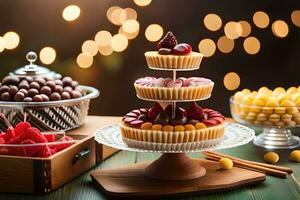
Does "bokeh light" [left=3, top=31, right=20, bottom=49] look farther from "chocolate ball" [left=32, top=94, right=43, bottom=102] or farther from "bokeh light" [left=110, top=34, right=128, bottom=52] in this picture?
"chocolate ball" [left=32, top=94, right=43, bottom=102]

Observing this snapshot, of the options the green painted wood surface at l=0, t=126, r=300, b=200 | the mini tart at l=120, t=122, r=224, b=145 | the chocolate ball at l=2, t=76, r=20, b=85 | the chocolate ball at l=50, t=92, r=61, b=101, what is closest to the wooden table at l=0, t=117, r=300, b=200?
the green painted wood surface at l=0, t=126, r=300, b=200

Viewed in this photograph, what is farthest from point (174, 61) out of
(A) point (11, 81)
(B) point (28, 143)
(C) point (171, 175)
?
(A) point (11, 81)

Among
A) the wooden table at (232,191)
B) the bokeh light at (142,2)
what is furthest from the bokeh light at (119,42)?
the wooden table at (232,191)

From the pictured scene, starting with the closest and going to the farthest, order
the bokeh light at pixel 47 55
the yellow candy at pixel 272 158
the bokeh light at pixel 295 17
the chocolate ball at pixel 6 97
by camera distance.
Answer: the yellow candy at pixel 272 158
the chocolate ball at pixel 6 97
the bokeh light at pixel 295 17
the bokeh light at pixel 47 55

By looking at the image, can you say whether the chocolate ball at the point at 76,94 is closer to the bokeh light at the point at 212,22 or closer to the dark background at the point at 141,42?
the dark background at the point at 141,42

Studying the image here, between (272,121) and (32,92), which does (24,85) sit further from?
(272,121)
